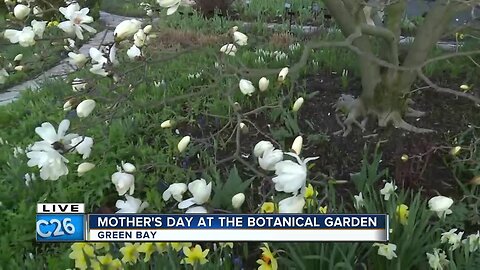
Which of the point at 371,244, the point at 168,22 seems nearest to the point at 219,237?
the point at 371,244

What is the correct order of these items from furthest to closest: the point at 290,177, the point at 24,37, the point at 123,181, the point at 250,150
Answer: the point at 250,150
the point at 24,37
the point at 123,181
the point at 290,177

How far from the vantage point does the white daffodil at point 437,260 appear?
1663 millimetres

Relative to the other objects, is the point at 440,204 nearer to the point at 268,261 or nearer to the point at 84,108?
the point at 268,261

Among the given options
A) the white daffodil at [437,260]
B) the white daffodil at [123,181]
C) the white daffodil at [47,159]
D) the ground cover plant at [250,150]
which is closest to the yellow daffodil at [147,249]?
the ground cover plant at [250,150]

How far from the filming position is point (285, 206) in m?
1.52

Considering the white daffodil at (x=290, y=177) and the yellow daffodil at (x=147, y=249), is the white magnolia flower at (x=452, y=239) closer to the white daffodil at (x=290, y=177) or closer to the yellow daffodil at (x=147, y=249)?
the white daffodil at (x=290, y=177)

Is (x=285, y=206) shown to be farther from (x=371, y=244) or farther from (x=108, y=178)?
(x=108, y=178)

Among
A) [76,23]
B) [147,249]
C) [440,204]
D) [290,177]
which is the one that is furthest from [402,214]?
[76,23]

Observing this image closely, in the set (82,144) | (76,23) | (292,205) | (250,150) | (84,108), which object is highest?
(76,23)

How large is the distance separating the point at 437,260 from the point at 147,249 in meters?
0.77

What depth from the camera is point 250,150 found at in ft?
9.18

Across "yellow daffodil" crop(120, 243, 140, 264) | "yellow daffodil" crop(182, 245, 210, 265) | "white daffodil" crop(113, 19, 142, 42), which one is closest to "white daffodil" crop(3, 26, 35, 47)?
"white daffodil" crop(113, 19, 142, 42)

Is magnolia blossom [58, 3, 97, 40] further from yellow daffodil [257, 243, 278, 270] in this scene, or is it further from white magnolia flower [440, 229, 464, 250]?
white magnolia flower [440, 229, 464, 250]

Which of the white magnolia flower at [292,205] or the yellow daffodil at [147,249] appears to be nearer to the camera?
the white magnolia flower at [292,205]
